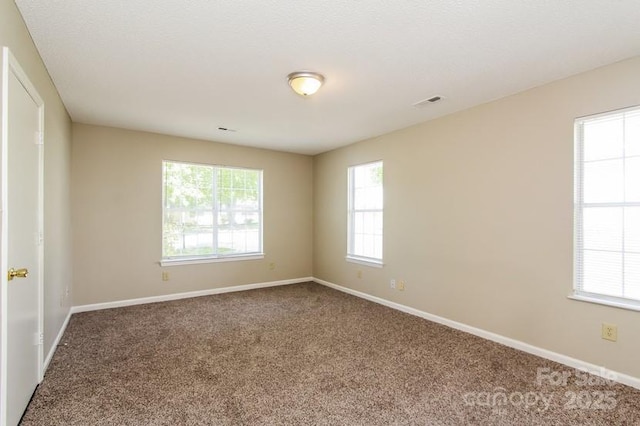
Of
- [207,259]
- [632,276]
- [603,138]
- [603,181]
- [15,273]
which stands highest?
[603,138]

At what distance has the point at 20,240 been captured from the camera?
1923 millimetres

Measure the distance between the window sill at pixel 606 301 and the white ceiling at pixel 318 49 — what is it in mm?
1826

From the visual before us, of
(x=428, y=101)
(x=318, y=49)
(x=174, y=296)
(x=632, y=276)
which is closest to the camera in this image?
(x=318, y=49)

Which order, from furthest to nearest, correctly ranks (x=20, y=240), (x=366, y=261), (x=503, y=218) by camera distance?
1. (x=366, y=261)
2. (x=503, y=218)
3. (x=20, y=240)

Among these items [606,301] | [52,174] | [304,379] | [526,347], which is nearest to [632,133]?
[606,301]

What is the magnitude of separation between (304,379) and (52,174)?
2817 mm

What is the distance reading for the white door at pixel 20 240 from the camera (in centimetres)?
165

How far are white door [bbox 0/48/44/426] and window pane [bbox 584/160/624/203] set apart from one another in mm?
3910

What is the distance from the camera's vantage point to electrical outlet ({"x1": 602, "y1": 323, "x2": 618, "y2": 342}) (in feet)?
8.10

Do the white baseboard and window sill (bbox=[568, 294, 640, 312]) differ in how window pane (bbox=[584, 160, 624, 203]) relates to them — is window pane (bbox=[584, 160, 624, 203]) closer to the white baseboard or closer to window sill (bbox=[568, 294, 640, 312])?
window sill (bbox=[568, 294, 640, 312])

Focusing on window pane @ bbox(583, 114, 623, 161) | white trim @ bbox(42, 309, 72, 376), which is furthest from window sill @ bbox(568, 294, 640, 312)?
white trim @ bbox(42, 309, 72, 376)

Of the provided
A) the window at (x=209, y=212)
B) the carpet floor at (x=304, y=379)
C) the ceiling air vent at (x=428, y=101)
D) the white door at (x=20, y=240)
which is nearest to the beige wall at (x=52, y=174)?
the white door at (x=20, y=240)

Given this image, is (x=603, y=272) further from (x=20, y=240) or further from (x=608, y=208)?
(x=20, y=240)

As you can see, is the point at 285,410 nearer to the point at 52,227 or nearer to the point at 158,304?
the point at 52,227
